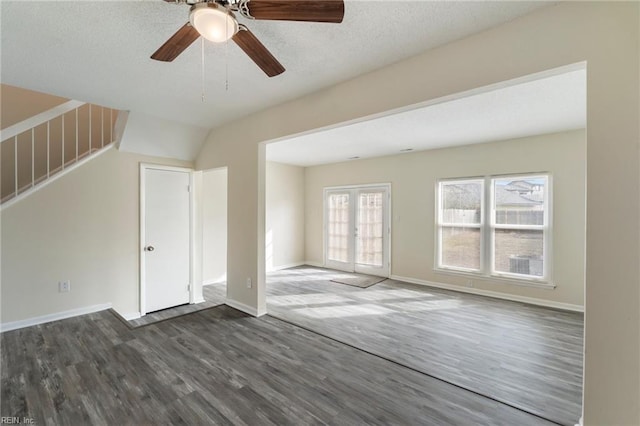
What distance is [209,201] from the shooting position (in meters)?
5.41

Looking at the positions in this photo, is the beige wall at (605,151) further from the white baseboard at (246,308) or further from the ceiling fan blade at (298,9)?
the white baseboard at (246,308)

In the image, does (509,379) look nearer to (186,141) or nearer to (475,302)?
(475,302)

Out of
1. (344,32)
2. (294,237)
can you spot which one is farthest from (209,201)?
(344,32)

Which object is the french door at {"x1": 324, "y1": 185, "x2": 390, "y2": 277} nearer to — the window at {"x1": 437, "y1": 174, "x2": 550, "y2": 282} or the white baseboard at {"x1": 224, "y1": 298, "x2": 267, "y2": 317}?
A: the window at {"x1": 437, "y1": 174, "x2": 550, "y2": 282}

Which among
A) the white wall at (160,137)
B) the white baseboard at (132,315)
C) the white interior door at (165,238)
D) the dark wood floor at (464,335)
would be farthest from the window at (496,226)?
the white baseboard at (132,315)

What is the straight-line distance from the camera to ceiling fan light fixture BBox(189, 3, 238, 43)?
1348 millimetres

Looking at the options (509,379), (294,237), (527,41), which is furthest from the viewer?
(294,237)

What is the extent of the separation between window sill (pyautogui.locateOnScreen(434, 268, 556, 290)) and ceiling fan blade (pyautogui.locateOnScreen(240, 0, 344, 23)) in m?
4.74

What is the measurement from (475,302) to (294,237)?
426cm

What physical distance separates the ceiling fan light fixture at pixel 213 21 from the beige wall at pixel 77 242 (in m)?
3.30

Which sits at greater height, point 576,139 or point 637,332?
point 576,139

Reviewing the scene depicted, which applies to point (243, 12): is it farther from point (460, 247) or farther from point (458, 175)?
point (460, 247)

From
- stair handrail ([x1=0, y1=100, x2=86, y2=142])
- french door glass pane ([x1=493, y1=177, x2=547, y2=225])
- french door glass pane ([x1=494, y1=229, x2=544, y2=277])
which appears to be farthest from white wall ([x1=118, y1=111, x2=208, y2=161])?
french door glass pane ([x1=494, y1=229, x2=544, y2=277])

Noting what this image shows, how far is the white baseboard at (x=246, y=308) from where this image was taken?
3.63 meters
